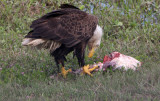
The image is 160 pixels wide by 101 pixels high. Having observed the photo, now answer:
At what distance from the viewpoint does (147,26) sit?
782cm

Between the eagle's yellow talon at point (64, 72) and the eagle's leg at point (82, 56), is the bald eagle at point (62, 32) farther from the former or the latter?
the eagle's yellow talon at point (64, 72)

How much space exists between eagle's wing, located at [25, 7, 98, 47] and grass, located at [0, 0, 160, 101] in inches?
29.1

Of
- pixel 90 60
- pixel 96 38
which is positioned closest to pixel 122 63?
pixel 96 38

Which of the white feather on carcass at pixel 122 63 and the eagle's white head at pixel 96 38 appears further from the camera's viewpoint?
the eagle's white head at pixel 96 38

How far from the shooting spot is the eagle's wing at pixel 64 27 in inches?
200

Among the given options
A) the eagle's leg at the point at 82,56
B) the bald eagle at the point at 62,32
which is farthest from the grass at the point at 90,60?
the bald eagle at the point at 62,32

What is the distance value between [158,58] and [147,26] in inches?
63.9

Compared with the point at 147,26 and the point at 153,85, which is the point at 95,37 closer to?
the point at 153,85

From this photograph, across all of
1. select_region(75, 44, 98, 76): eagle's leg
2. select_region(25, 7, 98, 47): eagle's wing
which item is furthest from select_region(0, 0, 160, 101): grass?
select_region(25, 7, 98, 47): eagle's wing

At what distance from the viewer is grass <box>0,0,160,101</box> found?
4383 millimetres

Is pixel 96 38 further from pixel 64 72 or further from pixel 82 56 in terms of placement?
pixel 64 72

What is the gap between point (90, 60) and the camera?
21.1 ft

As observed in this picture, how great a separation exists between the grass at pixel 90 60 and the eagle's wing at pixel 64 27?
2.42 ft

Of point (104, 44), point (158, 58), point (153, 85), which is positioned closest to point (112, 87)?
point (153, 85)
